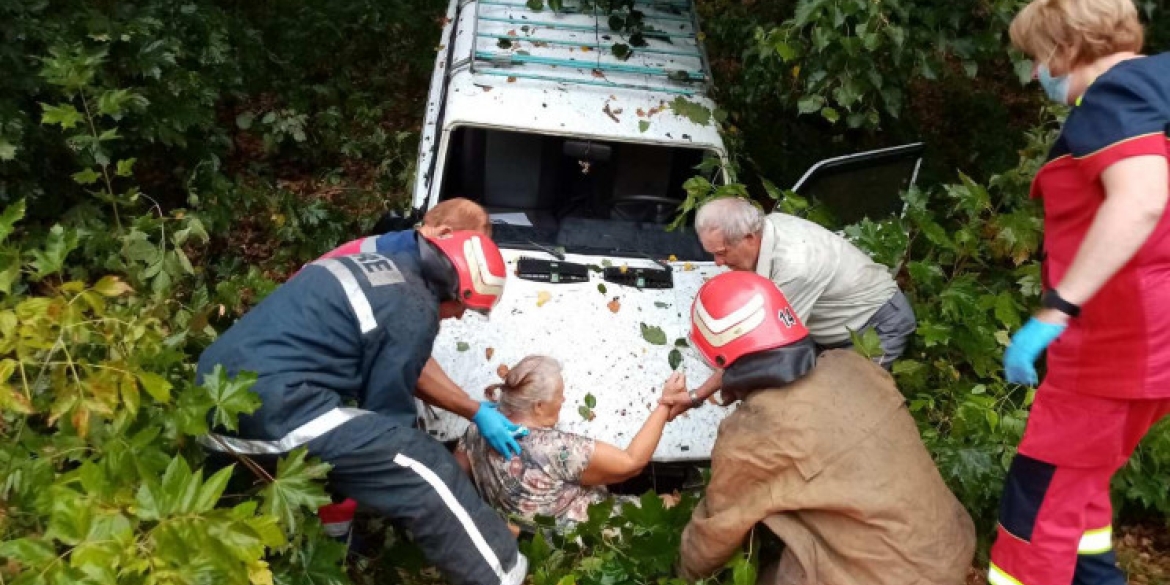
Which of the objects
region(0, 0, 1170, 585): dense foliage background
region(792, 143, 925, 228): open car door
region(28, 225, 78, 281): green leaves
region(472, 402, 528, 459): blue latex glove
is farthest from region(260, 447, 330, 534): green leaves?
region(792, 143, 925, 228): open car door

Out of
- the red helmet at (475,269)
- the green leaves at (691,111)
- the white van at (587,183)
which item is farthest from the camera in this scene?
the green leaves at (691,111)

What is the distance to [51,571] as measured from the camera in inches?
76.9

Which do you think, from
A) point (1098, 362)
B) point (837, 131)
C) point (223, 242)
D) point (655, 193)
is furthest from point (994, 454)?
point (223, 242)

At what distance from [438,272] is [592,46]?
2647 millimetres

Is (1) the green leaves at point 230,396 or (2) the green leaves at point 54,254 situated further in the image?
(2) the green leaves at point 54,254

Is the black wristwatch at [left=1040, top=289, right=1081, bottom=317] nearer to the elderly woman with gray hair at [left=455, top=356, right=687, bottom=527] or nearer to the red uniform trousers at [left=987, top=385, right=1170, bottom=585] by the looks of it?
the red uniform trousers at [left=987, top=385, right=1170, bottom=585]

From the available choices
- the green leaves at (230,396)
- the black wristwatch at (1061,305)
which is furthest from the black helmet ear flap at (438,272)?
the black wristwatch at (1061,305)

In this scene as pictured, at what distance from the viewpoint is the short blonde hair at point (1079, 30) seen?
2.35m

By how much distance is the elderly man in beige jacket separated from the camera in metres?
3.58

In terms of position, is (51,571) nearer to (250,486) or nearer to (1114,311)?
(250,486)

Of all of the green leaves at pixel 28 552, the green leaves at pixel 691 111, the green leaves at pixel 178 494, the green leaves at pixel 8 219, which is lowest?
the green leaves at pixel 691 111

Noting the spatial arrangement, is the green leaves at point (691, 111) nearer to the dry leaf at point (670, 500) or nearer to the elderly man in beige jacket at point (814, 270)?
the elderly man in beige jacket at point (814, 270)

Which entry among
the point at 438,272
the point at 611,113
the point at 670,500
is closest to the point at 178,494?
the point at 438,272

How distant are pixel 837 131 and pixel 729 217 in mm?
4335
